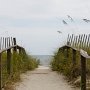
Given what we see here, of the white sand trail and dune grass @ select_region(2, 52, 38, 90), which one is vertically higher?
dune grass @ select_region(2, 52, 38, 90)

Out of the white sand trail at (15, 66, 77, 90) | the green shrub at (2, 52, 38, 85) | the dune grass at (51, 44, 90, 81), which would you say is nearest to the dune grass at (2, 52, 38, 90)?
the green shrub at (2, 52, 38, 85)

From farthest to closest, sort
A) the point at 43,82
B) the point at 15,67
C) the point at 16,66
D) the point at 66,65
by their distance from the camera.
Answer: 1. the point at 66,65
2. the point at 16,66
3. the point at 15,67
4. the point at 43,82

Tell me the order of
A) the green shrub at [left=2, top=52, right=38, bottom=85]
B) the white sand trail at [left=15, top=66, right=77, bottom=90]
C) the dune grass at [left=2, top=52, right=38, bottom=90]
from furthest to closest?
1. the green shrub at [left=2, top=52, right=38, bottom=85]
2. the dune grass at [left=2, top=52, right=38, bottom=90]
3. the white sand trail at [left=15, top=66, right=77, bottom=90]

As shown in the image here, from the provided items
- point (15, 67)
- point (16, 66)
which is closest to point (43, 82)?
point (15, 67)

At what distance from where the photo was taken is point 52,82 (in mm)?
13906

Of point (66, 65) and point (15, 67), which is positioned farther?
point (66, 65)

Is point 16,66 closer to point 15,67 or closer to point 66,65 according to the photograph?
point 15,67

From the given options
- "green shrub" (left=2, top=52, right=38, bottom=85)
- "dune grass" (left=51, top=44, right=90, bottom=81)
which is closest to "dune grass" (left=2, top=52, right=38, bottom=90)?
"green shrub" (left=2, top=52, right=38, bottom=85)

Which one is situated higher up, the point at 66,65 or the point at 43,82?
the point at 66,65

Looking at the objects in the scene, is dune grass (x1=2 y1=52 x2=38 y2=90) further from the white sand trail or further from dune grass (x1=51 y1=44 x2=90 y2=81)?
dune grass (x1=51 y1=44 x2=90 y2=81)

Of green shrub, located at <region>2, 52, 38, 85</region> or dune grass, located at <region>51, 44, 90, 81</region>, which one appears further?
dune grass, located at <region>51, 44, 90, 81</region>

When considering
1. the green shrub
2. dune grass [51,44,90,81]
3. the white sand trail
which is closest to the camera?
the white sand trail

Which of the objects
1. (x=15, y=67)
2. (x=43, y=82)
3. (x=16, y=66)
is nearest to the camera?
(x=43, y=82)

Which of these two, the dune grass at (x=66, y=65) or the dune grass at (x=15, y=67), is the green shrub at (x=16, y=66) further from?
the dune grass at (x=66, y=65)
